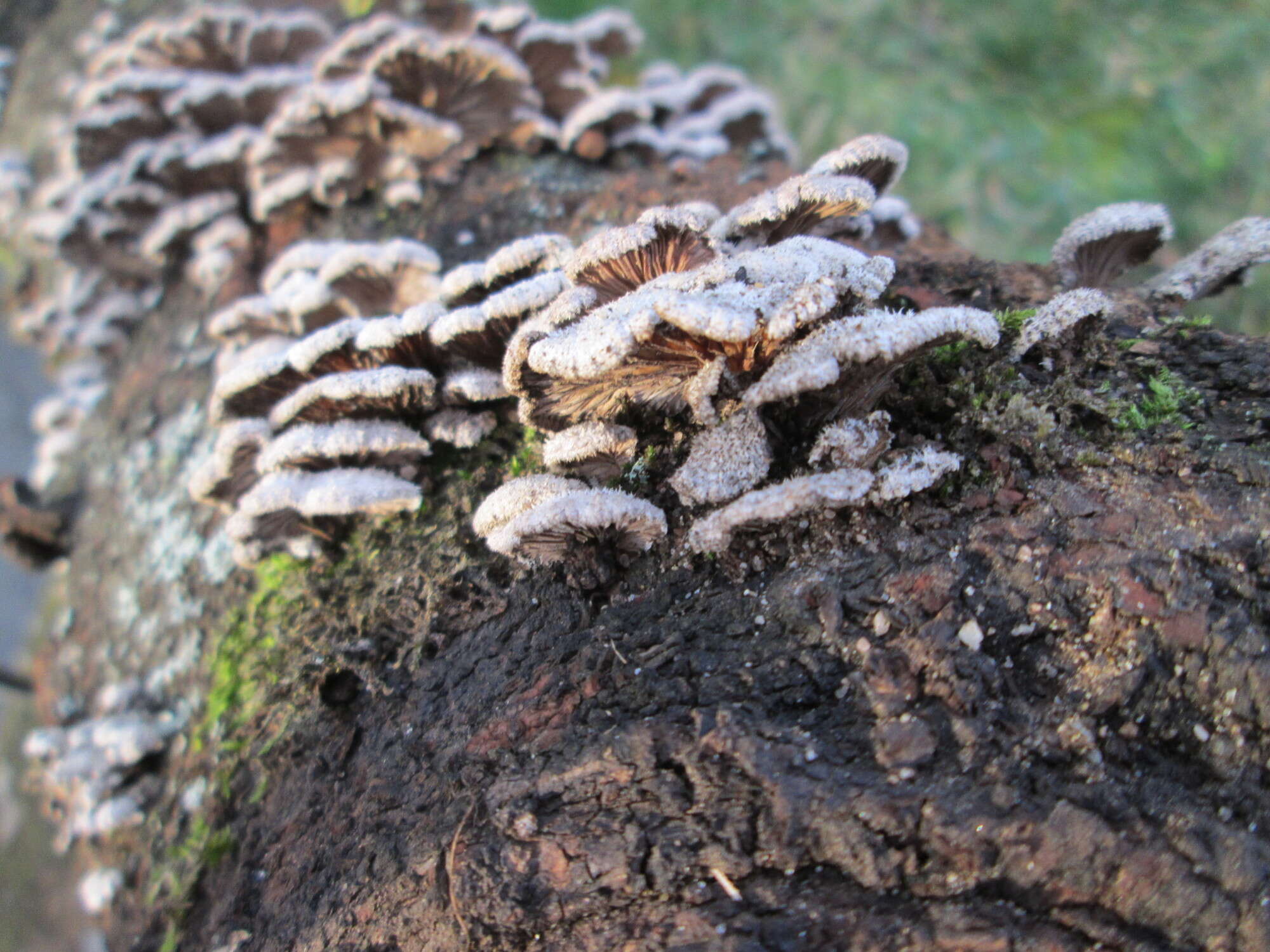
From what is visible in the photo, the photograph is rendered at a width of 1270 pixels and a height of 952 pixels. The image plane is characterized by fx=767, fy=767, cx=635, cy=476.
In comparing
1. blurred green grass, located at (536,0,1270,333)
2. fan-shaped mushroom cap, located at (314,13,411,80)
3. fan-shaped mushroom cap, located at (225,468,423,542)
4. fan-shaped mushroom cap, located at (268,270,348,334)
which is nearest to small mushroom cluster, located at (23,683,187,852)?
fan-shaped mushroom cap, located at (225,468,423,542)

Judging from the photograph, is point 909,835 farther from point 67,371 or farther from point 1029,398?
point 67,371

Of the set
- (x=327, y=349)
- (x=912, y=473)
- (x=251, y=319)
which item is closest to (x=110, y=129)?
(x=251, y=319)

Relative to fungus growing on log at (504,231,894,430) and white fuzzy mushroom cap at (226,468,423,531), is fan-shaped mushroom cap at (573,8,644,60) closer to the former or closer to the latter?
fungus growing on log at (504,231,894,430)

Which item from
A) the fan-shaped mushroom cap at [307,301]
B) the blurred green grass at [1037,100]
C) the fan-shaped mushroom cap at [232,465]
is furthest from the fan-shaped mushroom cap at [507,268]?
the blurred green grass at [1037,100]

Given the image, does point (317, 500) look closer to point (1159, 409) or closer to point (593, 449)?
point (593, 449)

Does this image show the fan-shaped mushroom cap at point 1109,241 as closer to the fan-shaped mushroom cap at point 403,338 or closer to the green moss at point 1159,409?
the green moss at point 1159,409

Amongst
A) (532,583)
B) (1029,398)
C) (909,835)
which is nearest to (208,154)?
(532,583)
